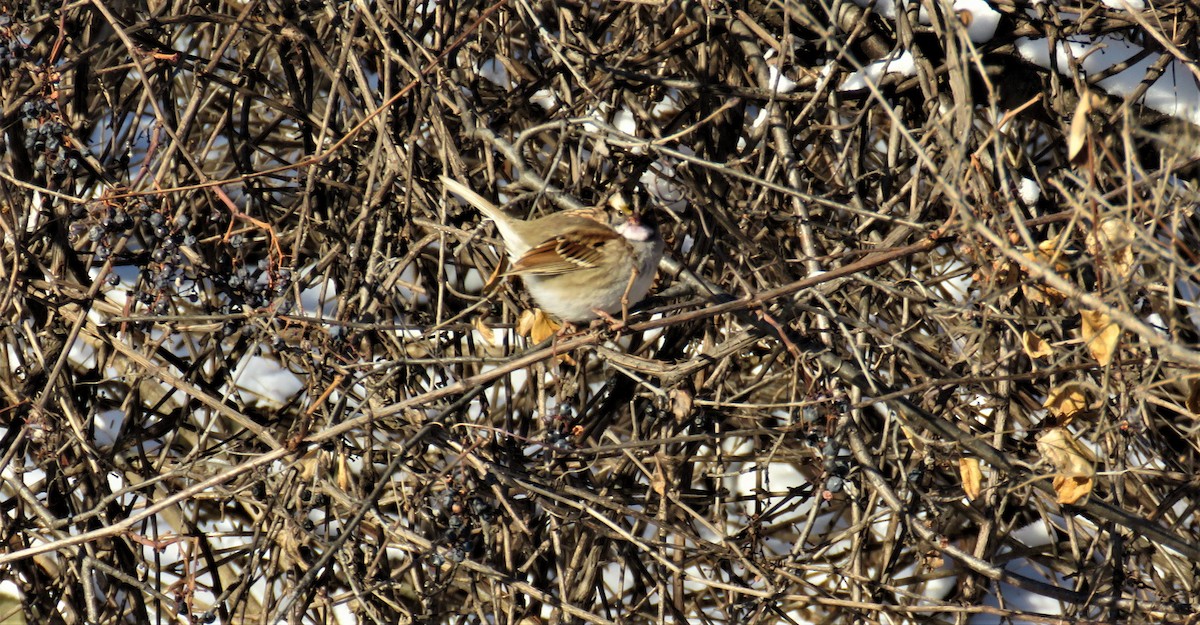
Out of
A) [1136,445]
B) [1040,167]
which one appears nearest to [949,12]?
[1136,445]

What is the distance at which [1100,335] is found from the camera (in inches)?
99.0

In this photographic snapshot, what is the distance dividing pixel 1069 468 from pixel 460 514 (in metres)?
1.65

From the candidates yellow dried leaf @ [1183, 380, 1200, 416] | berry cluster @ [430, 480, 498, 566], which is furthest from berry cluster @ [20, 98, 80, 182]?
yellow dried leaf @ [1183, 380, 1200, 416]

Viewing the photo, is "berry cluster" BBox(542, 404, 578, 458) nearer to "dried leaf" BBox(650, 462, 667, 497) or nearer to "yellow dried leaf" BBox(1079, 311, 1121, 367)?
"dried leaf" BBox(650, 462, 667, 497)

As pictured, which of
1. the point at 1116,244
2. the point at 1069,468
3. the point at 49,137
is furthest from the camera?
the point at 49,137

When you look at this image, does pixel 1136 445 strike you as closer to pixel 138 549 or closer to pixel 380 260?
pixel 380 260

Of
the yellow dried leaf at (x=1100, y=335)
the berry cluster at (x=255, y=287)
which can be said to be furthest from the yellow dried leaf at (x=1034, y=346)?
the berry cluster at (x=255, y=287)

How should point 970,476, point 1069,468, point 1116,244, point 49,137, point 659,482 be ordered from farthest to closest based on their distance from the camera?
1. point 659,482
2. point 49,137
3. point 970,476
4. point 1069,468
5. point 1116,244

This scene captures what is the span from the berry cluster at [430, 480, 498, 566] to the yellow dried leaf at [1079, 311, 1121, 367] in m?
1.69

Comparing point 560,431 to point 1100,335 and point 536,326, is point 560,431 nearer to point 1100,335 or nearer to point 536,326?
point 536,326

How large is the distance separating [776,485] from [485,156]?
2.36 meters

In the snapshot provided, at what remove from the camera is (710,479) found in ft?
13.7

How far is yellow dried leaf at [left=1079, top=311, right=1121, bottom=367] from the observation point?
2407mm

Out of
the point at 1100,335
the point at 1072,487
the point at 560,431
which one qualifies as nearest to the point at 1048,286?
the point at 1100,335
